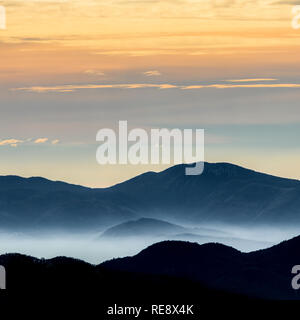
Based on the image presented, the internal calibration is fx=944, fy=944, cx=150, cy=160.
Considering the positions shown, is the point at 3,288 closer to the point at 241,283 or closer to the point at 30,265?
the point at 30,265

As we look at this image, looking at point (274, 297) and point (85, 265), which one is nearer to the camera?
point (85, 265)

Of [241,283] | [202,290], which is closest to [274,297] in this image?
[241,283]

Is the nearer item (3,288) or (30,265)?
(3,288)

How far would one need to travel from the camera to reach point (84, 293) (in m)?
128
